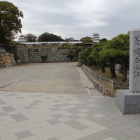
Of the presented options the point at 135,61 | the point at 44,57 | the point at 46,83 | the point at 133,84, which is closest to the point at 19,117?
the point at 133,84

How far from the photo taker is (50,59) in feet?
115

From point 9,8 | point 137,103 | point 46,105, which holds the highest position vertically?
point 9,8

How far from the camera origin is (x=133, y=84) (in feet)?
14.1

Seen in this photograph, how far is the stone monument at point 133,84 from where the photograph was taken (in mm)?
4113

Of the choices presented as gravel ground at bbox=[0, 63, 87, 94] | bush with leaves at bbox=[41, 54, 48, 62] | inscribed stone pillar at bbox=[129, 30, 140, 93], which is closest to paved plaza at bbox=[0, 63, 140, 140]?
inscribed stone pillar at bbox=[129, 30, 140, 93]

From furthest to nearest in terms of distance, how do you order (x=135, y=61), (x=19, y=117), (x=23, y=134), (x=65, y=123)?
(x=135, y=61), (x=19, y=117), (x=65, y=123), (x=23, y=134)

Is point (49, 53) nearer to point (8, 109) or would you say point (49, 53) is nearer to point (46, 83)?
point (46, 83)

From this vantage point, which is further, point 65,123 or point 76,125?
point 65,123

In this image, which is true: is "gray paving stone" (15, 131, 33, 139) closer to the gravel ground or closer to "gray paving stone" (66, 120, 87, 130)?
"gray paving stone" (66, 120, 87, 130)

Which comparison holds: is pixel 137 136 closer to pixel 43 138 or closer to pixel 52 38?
pixel 43 138

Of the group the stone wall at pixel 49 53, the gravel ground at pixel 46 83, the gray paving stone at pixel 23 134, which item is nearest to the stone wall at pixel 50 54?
the stone wall at pixel 49 53

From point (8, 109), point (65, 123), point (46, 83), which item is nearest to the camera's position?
point (65, 123)

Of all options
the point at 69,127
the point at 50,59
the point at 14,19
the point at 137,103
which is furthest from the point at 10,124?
the point at 50,59

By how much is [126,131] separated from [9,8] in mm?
23657
